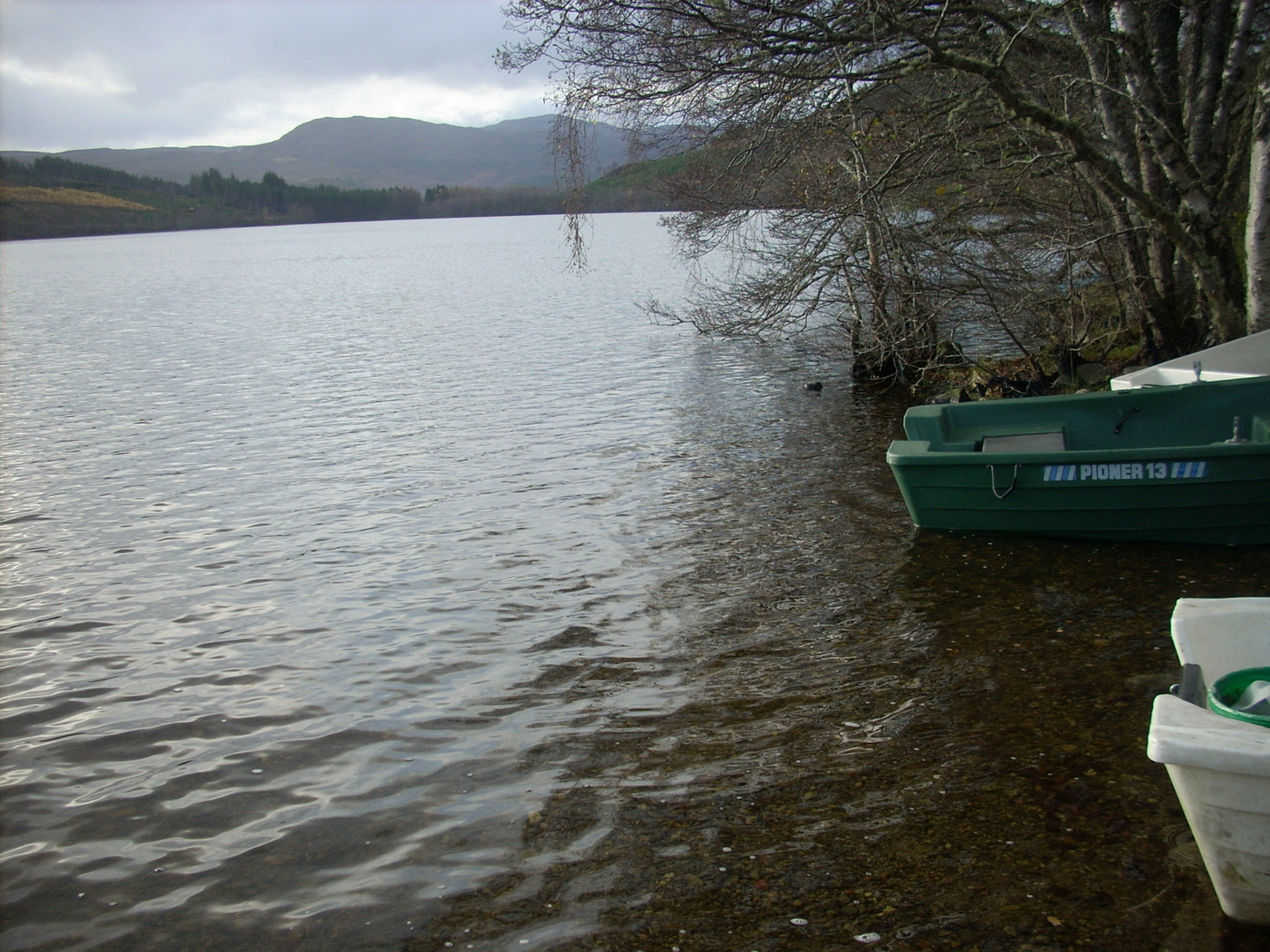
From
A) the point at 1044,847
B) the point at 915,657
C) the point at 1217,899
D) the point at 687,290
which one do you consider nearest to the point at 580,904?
the point at 1044,847

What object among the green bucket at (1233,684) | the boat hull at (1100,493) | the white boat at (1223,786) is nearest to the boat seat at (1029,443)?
the boat hull at (1100,493)

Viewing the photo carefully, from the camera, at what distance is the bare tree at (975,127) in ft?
32.9

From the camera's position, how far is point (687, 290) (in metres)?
30.2

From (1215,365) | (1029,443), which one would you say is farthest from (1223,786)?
(1215,365)

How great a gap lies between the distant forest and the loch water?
8268 cm

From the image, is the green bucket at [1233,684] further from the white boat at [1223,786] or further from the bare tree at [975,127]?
the bare tree at [975,127]

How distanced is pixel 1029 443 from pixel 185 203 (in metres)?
143

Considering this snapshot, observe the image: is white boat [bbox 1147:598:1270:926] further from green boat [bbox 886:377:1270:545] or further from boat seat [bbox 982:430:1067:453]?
boat seat [bbox 982:430:1067:453]

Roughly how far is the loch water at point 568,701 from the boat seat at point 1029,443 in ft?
3.32

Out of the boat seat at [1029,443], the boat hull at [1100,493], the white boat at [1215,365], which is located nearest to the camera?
the boat hull at [1100,493]

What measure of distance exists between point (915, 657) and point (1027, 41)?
869cm

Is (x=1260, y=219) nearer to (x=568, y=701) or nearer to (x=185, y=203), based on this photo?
(x=568, y=701)

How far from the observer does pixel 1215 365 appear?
9.41 m

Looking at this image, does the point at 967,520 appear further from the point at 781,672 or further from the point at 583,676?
the point at 583,676
